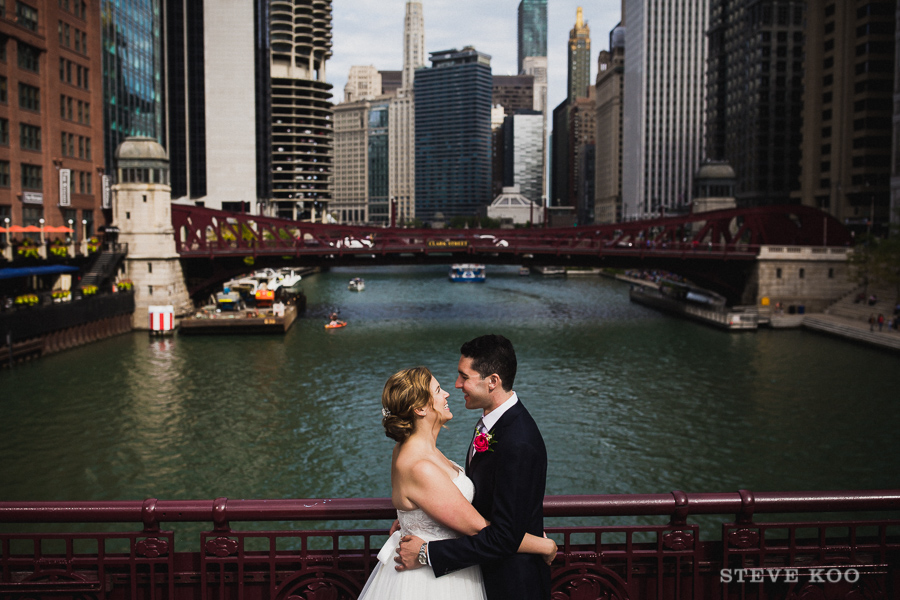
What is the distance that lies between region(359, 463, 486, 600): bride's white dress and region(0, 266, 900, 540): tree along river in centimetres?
1955

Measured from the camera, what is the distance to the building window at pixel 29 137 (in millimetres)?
58906

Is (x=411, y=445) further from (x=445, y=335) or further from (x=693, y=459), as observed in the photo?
(x=445, y=335)

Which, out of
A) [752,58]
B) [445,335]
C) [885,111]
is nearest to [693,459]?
[445,335]

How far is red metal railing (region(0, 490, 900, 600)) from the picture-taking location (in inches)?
245

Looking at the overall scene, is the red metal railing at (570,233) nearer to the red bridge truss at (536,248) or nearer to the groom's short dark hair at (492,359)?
the red bridge truss at (536,248)

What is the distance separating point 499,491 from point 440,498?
0.41m

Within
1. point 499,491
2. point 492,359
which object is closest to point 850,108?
point 492,359

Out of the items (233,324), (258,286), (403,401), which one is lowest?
(233,324)

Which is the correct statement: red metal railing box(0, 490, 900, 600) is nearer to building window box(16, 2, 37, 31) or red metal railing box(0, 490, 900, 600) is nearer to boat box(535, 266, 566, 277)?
building window box(16, 2, 37, 31)

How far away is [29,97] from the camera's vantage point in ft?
196

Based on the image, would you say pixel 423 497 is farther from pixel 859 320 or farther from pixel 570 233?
pixel 570 233

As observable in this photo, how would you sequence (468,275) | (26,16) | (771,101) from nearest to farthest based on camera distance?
(26,16) → (468,275) → (771,101)

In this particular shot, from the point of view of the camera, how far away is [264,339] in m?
58.0

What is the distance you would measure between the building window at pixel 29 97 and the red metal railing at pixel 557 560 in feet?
202
